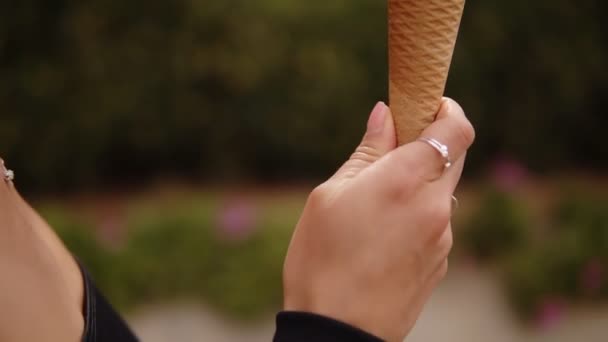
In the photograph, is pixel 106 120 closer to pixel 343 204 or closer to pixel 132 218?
pixel 132 218

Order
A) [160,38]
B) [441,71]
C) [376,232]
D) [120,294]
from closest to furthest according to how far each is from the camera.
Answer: [376,232] < [441,71] < [120,294] < [160,38]

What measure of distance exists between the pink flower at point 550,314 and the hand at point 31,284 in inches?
121

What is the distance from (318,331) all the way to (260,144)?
3.81 metres

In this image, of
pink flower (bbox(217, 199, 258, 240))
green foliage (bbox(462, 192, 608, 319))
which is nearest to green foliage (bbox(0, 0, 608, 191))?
pink flower (bbox(217, 199, 258, 240))

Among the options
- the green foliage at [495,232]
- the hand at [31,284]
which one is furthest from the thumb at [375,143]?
the green foliage at [495,232]

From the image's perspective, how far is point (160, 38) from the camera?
14.5ft

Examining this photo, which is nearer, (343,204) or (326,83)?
(343,204)

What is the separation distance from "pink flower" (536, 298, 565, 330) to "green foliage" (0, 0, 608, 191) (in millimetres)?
1045

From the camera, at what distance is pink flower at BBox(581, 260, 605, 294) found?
4051 mm

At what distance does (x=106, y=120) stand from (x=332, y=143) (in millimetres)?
1131

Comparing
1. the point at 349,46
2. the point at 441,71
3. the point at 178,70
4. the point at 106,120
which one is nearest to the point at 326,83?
the point at 349,46

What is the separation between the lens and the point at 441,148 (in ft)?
3.28

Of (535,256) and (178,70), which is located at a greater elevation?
(178,70)

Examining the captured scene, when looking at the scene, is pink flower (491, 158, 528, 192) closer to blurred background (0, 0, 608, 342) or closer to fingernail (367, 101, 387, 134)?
blurred background (0, 0, 608, 342)
